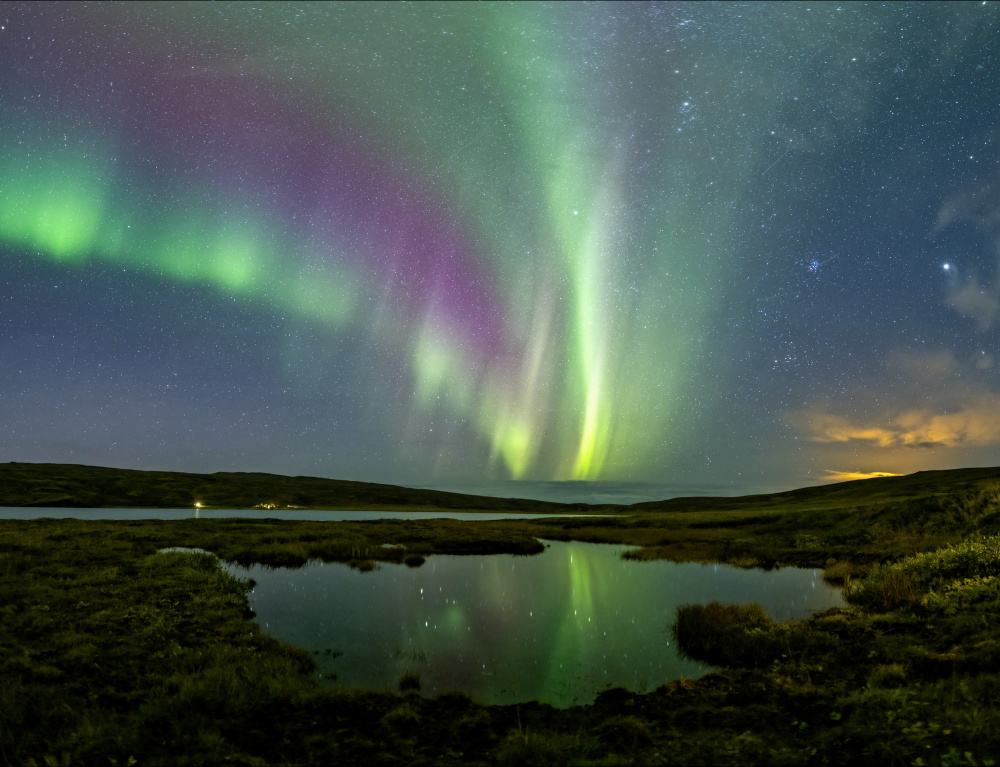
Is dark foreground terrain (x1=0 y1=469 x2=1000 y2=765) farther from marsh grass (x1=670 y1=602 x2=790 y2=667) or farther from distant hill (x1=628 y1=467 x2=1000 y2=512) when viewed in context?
distant hill (x1=628 y1=467 x2=1000 y2=512)

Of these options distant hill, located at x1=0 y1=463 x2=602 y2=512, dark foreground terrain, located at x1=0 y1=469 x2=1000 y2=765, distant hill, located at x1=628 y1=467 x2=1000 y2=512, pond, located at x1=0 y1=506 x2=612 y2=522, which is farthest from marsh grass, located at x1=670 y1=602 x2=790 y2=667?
distant hill, located at x1=0 y1=463 x2=602 y2=512

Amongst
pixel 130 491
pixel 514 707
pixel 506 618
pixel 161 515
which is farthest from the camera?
pixel 130 491

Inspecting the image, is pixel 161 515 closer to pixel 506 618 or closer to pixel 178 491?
pixel 178 491

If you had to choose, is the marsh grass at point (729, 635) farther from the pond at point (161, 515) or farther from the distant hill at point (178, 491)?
the distant hill at point (178, 491)

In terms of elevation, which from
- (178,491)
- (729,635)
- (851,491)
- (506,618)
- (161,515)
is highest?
(729,635)

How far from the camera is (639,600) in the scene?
2591 cm

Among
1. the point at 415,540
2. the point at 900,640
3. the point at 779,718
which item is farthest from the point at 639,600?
the point at 415,540

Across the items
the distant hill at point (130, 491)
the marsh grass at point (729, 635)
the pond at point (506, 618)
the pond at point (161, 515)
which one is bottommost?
the distant hill at point (130, 491)

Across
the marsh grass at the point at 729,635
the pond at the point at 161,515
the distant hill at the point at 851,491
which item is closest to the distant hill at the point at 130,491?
the pond at the point at 161,515

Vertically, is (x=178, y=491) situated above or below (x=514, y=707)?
below

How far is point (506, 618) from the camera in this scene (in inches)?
873

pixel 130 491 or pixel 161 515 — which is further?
pixel 130 491

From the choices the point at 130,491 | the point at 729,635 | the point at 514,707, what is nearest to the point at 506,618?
the point at 729,635

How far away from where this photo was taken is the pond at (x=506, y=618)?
47.4 ft
